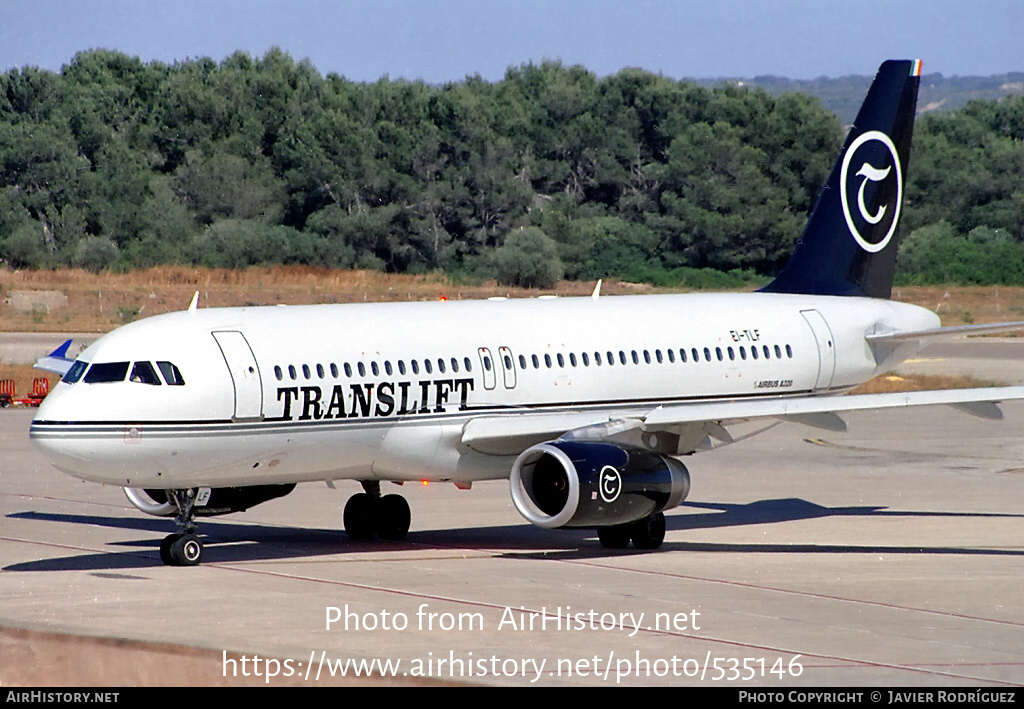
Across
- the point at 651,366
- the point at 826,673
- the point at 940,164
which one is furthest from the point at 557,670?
the point at 940,164

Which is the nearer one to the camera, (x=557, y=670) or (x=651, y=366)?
(x=557, y=670)

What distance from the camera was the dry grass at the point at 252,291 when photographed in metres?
79.1

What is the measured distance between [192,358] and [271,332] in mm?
1574

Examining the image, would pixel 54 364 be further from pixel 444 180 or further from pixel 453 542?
pixel 444 180

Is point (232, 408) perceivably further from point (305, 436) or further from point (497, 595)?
point (497, 595)

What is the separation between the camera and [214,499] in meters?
24.6

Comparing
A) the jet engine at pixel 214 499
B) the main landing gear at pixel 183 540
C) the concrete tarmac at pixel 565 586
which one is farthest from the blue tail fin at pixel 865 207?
the main landing gear at pixel 183 540

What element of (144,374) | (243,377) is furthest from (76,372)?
(243,377)

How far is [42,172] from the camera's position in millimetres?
104312

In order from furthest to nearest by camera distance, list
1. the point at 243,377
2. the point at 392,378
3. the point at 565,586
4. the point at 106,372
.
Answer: the point at 392,378 < the point at 243,377 < the point at 106,372 < the point at 565,586

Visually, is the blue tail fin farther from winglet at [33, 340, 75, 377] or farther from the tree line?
the tree line

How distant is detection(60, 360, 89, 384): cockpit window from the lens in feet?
73.8

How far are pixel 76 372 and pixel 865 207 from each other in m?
17.2

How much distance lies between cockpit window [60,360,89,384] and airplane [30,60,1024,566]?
0.13 feet
